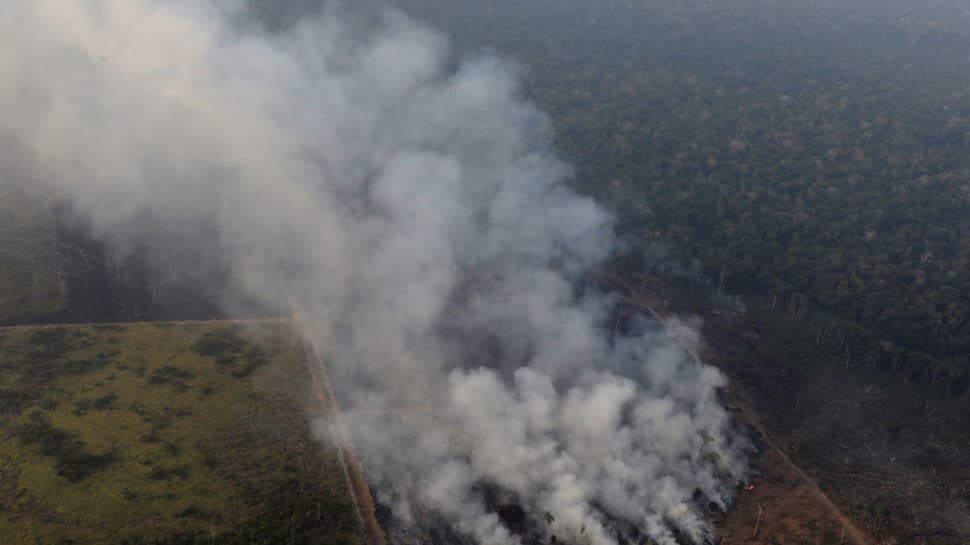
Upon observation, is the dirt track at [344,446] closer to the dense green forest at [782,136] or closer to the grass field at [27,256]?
the grass field at [27,256]

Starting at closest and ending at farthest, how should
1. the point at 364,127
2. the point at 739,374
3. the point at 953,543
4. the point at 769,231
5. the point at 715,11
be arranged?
the point at 953,543, the point at 739,374, the point at 769,231, the point at 364,127, the point at 715,11

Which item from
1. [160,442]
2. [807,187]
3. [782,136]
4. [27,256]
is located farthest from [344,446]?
[782,136]

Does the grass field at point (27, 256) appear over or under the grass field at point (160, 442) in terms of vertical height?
over

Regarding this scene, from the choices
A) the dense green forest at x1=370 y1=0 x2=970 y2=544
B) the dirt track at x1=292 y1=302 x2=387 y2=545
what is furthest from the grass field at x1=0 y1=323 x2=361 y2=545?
the dense green forest at x1=370 y1=0 x2=970 y2=544

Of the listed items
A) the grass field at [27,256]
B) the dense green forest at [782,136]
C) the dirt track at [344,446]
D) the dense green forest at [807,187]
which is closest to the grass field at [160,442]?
the dirt track at [344,446]

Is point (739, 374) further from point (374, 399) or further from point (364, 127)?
point (364, 127)

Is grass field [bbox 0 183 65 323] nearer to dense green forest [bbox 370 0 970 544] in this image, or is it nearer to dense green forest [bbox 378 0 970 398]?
dense green forest [bbox 370 0 970 544]

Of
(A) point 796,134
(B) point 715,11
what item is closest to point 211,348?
(A) point 796,134
